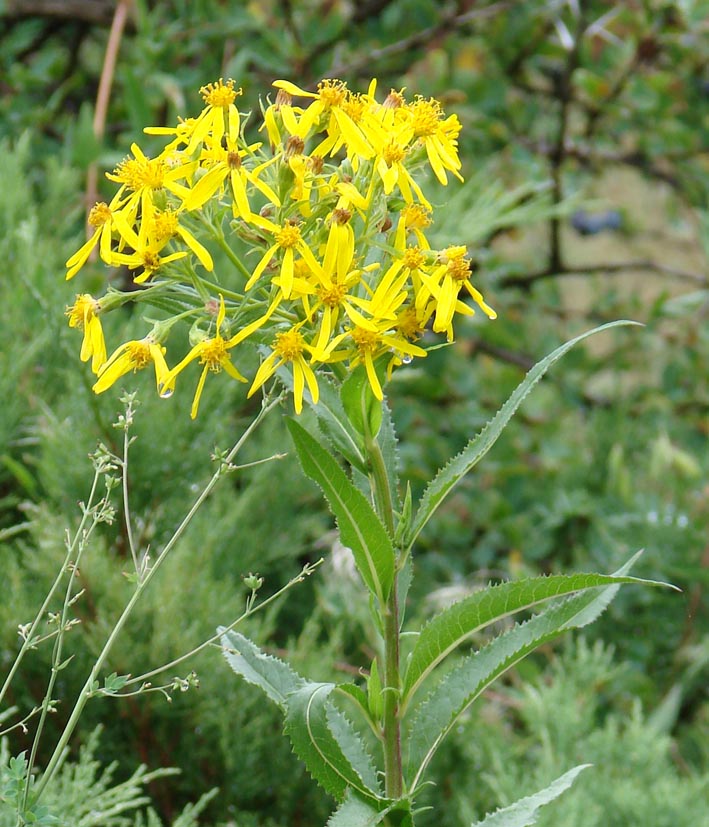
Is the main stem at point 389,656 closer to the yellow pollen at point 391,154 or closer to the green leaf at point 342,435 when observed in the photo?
the green leaf at point 342,435

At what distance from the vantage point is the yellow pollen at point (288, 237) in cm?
78

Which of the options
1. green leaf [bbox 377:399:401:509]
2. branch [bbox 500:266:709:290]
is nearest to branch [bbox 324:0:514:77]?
branch [bbox 500:266:709:290]

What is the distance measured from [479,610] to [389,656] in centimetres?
8

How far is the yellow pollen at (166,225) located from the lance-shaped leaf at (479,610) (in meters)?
0.36

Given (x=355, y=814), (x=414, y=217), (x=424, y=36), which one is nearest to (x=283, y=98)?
(x=414, y=217)

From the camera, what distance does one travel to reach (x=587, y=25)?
2.58 metres

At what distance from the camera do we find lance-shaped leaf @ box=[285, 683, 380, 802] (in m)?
0.78

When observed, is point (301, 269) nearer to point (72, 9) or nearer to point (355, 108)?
point (355, 108)

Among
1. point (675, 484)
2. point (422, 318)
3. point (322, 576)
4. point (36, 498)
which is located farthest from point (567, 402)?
point (422, 318)

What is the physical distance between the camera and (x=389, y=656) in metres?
0.83

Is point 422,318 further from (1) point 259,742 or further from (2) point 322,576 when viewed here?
(2) point 322,576

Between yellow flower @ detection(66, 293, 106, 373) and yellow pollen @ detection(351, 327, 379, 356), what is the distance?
0.66 feet

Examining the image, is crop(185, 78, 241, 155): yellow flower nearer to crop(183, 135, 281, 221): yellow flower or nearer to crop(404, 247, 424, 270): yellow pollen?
crop(183, 135, 281, 221): yellow flower

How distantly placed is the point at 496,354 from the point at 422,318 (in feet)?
6.03
